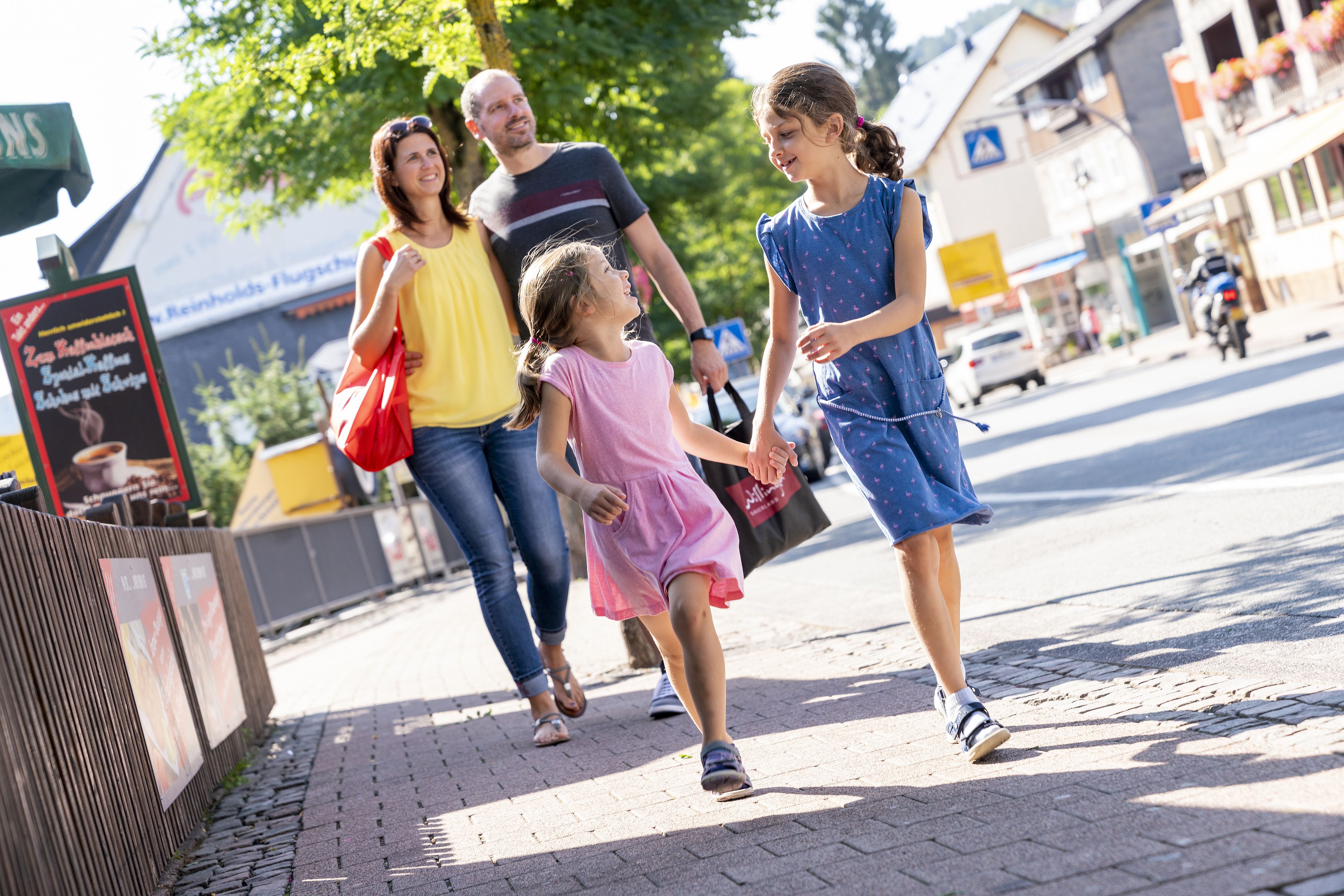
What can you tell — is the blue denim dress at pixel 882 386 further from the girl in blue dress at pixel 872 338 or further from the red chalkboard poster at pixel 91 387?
the red chalkboard poster at pixel 91 387

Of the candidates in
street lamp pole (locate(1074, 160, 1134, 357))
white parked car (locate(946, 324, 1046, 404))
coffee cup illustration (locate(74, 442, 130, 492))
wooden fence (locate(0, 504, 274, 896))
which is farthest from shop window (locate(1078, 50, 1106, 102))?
wooden fence (locate(0, 504, 274, 896))

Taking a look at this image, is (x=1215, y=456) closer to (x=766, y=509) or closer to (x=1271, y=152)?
(x=766, y=509)

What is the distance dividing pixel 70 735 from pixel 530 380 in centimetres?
152

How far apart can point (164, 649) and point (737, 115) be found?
46.8 metres

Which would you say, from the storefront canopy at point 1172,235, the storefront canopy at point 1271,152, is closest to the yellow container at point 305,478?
the storefront canopy at point 1271,152

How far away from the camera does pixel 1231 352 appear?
82.4 feet

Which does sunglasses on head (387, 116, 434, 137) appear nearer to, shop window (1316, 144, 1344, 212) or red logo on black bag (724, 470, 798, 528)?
red logo on black bag (724, 470, 798, 528)

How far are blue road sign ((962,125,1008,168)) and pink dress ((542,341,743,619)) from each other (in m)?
38.4

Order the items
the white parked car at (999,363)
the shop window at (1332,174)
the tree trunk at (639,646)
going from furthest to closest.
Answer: the white parked car at (999,363)
the shop window at (1332,174)
the tree trunk at (639,646)

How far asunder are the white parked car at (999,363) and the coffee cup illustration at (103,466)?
25.8 metres

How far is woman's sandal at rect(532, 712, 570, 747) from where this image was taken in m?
5.43

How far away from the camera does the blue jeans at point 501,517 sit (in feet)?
17.8

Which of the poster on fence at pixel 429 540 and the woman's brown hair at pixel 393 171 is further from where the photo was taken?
the poster on fence at pixel 429 540

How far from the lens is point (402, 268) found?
16.9ft
